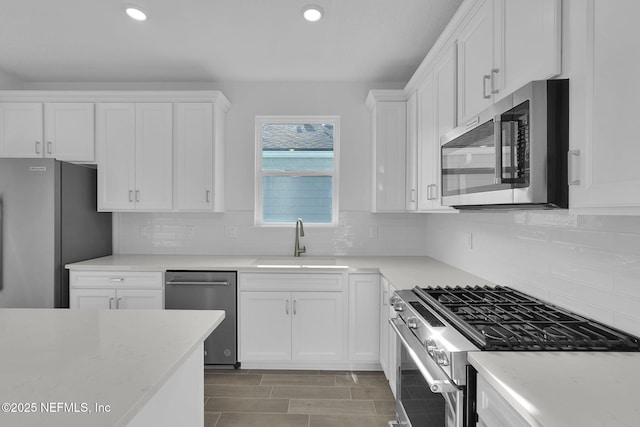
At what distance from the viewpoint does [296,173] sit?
145 inches

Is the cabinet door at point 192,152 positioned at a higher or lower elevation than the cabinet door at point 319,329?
higher

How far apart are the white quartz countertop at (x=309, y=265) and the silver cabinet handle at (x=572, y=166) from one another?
1291 millimetres

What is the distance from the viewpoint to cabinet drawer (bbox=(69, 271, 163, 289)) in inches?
116

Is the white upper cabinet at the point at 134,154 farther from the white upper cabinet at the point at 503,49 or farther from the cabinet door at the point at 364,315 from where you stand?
the white upper cabinet at the point at 503,49

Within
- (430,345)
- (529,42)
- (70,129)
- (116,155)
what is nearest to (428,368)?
(430,345)

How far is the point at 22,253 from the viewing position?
9.26 ft

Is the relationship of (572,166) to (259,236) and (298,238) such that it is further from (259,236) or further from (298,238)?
(259,236)

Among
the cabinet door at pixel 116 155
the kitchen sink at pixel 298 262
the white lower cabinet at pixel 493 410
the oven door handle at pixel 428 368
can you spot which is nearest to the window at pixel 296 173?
the kitchen sink at pixel 298 262

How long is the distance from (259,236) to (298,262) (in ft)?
2.06

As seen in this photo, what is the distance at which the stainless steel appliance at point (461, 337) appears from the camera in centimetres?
117

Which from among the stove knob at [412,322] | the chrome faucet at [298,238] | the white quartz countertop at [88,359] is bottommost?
the stove knob at [412,322]

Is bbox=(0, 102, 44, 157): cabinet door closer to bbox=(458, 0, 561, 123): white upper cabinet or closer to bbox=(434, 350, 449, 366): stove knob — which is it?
bbox=(458, 0, 561, 123): white upper cabinet

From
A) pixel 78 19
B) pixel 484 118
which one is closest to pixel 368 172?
pixel 484 118

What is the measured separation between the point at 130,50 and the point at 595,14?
3.11 metres
